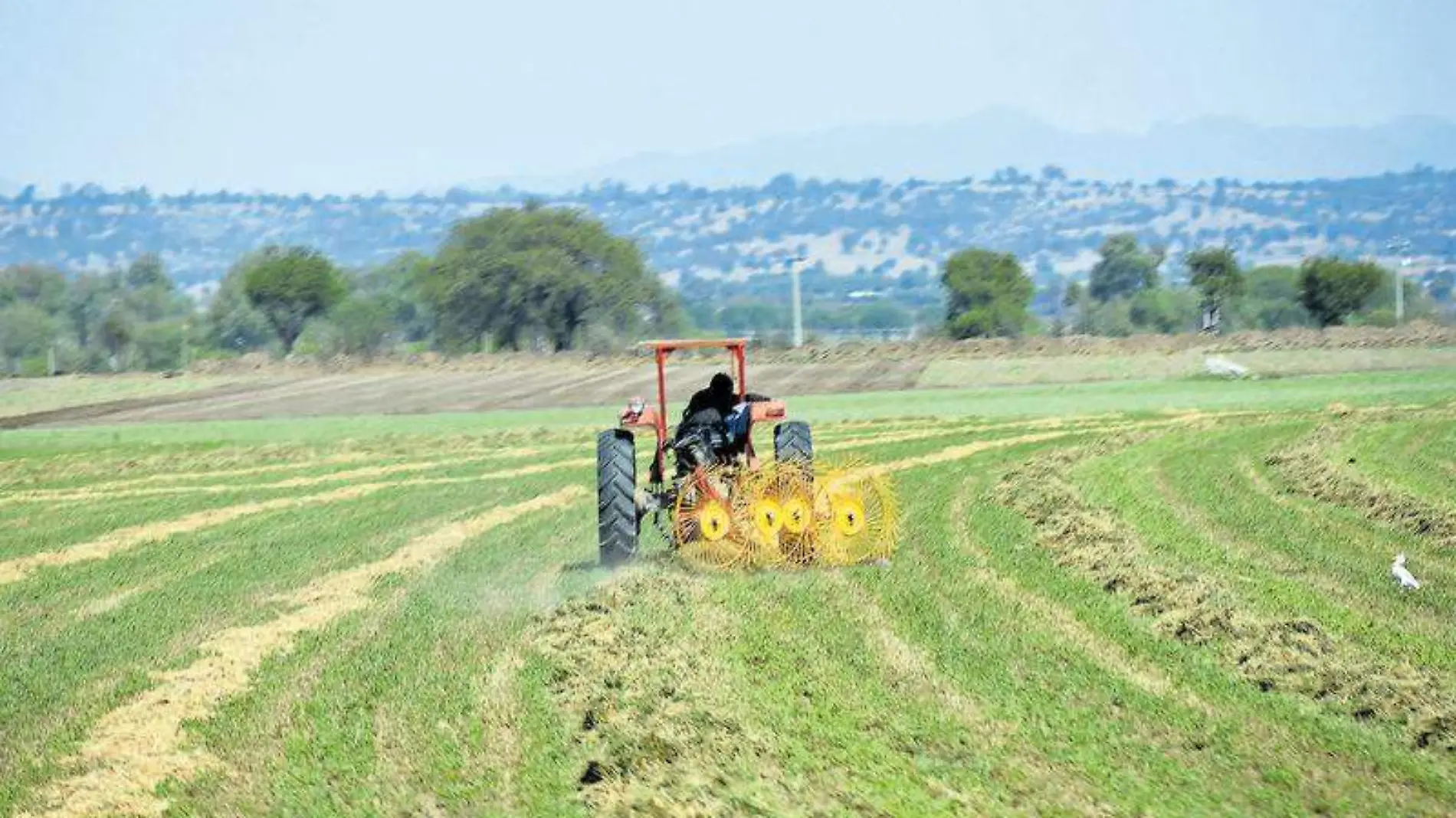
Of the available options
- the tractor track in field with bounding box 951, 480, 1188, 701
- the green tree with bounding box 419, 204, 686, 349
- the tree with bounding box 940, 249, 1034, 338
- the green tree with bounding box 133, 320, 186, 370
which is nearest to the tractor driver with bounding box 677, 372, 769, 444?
the tractor track in field with bounding box 951, 480, 1188, 701

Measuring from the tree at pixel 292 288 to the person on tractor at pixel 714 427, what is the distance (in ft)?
367

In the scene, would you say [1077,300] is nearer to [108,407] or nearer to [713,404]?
[108,407]

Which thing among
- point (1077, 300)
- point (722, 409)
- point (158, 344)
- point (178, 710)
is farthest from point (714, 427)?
point (1077, 300)

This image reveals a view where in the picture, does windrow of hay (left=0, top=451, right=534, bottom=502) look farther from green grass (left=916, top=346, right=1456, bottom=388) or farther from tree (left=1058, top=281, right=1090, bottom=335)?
tree (left=1058, top=281, right=1090, bottom=335)

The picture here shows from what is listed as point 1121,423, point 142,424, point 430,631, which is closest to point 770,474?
point 430,631

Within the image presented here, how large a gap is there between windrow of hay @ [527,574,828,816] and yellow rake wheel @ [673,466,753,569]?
4.17 ft

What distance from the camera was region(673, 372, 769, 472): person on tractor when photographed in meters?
20.1

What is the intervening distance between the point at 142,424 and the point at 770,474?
135 ft

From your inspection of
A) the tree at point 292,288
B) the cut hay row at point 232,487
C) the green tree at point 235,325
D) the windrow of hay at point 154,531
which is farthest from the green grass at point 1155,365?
the green tree at point 235,325

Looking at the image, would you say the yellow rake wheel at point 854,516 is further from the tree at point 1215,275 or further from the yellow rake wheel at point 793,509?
the tree at point 1215,275

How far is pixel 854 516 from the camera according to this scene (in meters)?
19.5

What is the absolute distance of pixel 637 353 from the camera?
264 ft

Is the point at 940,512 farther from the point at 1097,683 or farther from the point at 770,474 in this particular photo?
the point at 1097,683

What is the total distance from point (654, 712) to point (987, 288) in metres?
130
